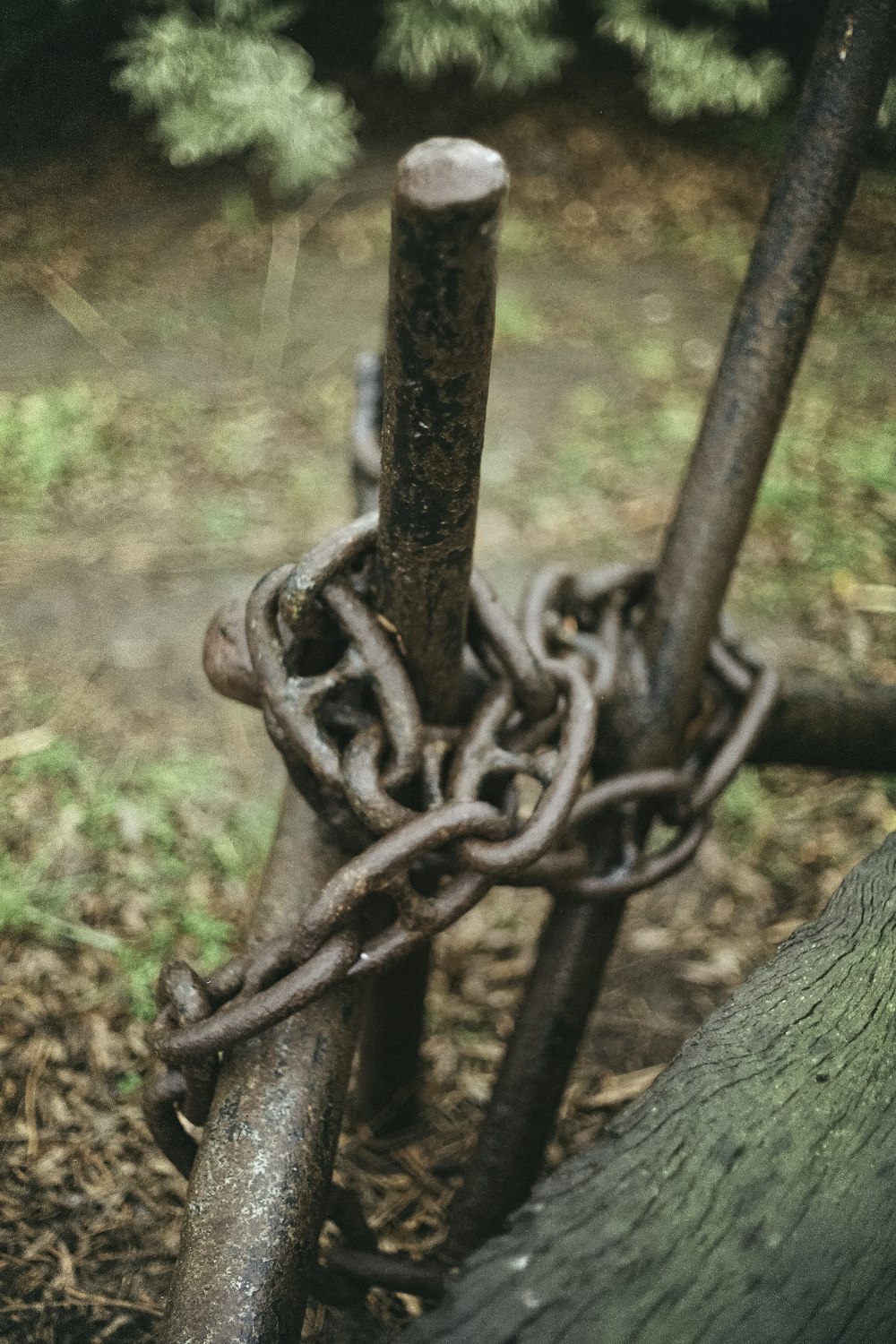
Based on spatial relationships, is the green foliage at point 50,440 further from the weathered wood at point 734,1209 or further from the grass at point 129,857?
the weathered wood at point 734,1209

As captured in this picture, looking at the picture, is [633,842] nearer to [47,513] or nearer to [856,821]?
[856,821]

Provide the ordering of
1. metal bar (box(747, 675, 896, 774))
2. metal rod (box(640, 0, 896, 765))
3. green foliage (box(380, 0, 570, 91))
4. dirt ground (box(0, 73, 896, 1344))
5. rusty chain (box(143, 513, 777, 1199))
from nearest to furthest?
rusty chain (box(143, 513, 777, 1199)), metal rod (box(640, 0, 896, 765)), metal bar (box(747, 675, 896, 774)), dirt ground (box(0, 73, 896, 1344)), green foliage (box(380, 0, 570, 91))

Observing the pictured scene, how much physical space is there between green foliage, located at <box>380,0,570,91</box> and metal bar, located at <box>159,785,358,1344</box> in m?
4.75

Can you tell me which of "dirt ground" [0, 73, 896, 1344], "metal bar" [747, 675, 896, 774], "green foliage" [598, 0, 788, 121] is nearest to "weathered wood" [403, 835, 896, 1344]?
"metal bar" [747, 675, 896, 774]

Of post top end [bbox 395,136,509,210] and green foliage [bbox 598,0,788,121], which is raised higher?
post top end [bbox 395,136,509,210]

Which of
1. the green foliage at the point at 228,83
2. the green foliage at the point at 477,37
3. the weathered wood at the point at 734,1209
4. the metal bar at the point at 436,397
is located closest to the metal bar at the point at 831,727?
the metal bar at the point at 436,397

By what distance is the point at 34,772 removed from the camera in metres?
2.71

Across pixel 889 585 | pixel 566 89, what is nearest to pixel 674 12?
pixel 566 89

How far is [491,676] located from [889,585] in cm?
276

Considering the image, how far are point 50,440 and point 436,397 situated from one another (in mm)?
3321

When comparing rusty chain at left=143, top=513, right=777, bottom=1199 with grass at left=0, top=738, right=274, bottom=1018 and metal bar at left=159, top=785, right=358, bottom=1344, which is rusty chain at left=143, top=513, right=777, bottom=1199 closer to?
metal bar at left=159, top=785, right=358, bottom=1344

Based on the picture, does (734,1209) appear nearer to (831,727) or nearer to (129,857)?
(831,727)

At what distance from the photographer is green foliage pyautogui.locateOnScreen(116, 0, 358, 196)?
13.5 feet

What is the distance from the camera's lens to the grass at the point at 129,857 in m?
2.36
